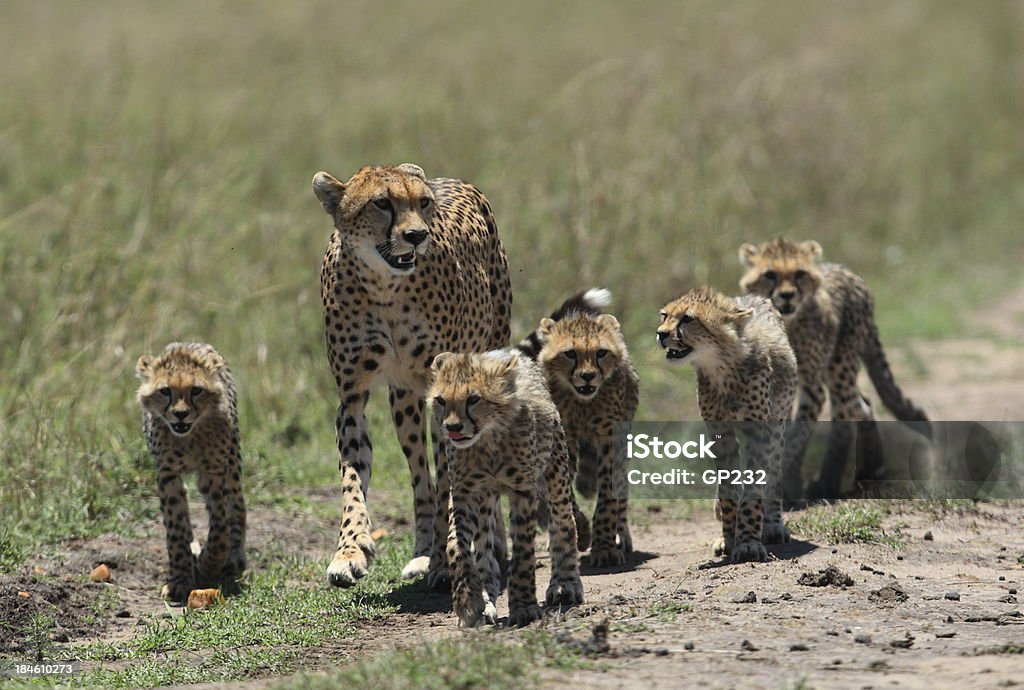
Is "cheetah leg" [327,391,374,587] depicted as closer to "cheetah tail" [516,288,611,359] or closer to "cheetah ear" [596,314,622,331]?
"cheetah tail" [516,288,611,359]

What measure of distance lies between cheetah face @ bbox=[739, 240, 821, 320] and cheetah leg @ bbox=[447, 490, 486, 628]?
2.57 m

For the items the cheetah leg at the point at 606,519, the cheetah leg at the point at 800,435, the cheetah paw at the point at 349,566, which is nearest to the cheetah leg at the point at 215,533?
the cheetah paw at the point at 349,566

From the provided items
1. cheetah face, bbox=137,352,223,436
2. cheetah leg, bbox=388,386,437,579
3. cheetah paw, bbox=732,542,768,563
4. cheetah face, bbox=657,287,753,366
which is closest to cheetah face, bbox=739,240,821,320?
cheetah face, bbox=657,287,753,366

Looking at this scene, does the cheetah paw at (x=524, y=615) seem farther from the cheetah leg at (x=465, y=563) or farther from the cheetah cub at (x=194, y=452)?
the cheetah cub at (x=194, y=452)

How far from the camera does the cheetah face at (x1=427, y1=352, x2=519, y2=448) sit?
477 centimetres

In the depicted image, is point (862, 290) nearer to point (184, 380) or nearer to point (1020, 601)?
point (1020, 601)

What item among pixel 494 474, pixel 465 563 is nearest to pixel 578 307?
pixel 494 474

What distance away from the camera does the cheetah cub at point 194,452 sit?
239 inches

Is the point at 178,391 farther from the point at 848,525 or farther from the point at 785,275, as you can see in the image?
the point at 785,275

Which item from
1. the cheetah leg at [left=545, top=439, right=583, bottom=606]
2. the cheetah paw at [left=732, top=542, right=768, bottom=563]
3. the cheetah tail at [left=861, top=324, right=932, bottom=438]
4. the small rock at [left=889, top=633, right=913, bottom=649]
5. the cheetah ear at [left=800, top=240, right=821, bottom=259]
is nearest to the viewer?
the small rock at [left=889, top=633, right=913, bottom=649]

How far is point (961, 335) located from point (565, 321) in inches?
228

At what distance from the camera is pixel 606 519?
19.2ft

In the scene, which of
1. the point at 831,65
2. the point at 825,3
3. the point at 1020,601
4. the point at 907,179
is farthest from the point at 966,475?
the point at 825,3

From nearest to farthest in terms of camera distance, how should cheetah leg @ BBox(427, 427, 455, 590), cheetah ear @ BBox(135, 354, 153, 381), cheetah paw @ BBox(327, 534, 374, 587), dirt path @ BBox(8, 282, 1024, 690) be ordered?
1. dirt path @ BBox(8, 282, 1024, 690)
2. cheetah paw @ BBox(327, 534, 374, 587)
3. cheetah leg @ BBox(427, 427, 455, 590)
4. cheetah ear @ BBox(135, 354, 153, 381)
